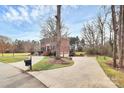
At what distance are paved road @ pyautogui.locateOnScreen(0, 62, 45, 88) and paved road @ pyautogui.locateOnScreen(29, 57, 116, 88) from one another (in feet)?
0.35

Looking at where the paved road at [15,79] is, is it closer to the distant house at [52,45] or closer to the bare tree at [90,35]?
the distant house at [52,45]

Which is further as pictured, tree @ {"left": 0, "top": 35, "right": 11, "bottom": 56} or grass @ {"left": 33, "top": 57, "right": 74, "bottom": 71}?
grass @ {"left": 33, "top": 57, "right": 74, "bottom": 71}

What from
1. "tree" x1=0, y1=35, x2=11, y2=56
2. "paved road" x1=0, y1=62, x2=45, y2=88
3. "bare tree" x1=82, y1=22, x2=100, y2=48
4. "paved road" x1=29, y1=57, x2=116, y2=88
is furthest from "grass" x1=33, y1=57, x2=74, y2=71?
"tree" x1=0, y1=35, x2=11, y2=56

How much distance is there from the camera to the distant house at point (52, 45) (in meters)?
4.32

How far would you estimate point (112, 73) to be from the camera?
4.22 meters

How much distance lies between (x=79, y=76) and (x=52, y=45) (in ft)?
2.13

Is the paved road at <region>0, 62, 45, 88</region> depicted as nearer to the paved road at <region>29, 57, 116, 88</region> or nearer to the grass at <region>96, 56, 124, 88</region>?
the paved road at <region>29, 57, 116, 88</region>

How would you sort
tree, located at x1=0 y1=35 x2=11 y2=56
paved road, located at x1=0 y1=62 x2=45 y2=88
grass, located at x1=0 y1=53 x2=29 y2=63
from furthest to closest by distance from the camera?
1. grass, located at x1=0 y1=53 x2=29 y2=63
2. tree, located at x1=0 y1=35 x2=11 y2=56
3. paved road, located at x1=0 y1=62 x2=45 y2=88

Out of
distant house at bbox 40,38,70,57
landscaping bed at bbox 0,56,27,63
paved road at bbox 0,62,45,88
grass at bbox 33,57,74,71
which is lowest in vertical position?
paved road at bbox 0,62,45,88

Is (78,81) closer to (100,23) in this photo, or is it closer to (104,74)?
(104,74)

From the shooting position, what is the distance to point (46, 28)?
13.9 ft

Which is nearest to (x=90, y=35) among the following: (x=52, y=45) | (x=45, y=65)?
(x=52, y=45)

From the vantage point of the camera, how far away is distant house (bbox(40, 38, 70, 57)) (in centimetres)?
432
